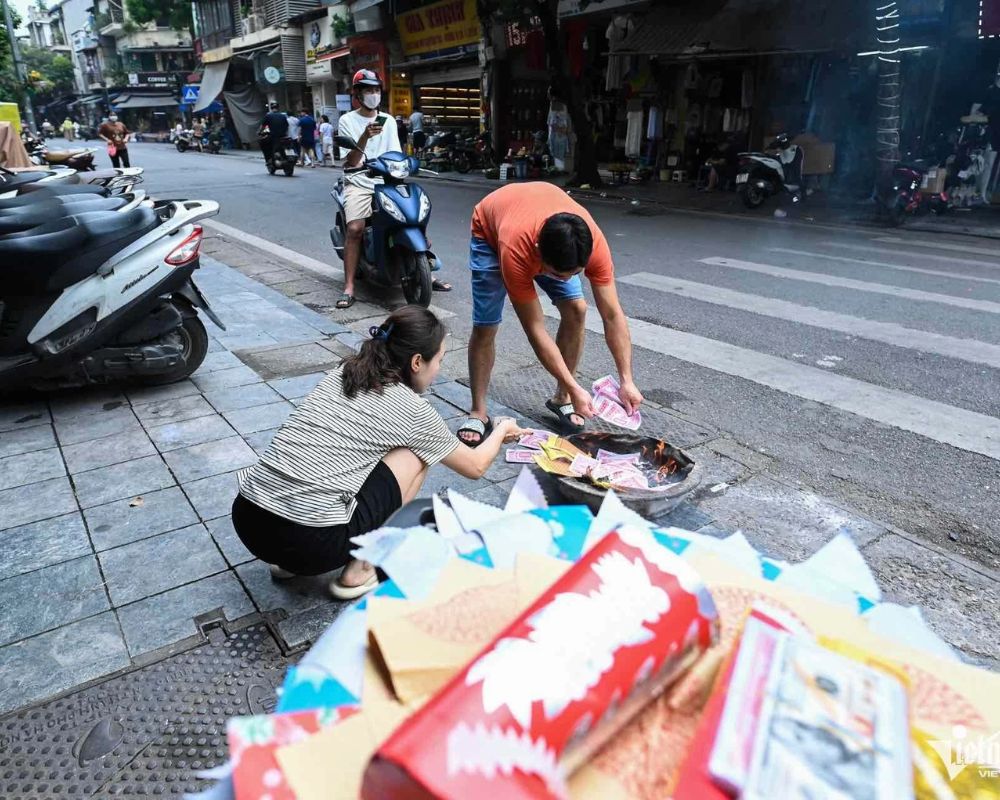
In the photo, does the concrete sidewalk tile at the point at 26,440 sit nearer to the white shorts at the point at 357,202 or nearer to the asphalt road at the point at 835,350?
the asphalt road at the point at 835,350

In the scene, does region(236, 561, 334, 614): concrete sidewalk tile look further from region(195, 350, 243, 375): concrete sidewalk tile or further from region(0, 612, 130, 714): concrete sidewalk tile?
region(195, 350, 243, 375): concrete sidewalk tile

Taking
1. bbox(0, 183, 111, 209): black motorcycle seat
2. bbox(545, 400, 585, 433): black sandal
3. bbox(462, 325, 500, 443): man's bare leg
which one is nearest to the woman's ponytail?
bbox(462, 325, 500, 443): man's bare leg

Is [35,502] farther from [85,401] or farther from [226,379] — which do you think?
[226,379]

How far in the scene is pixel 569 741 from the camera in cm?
75

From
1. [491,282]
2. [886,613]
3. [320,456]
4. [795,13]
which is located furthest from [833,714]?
[795,13]

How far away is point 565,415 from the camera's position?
368 cm

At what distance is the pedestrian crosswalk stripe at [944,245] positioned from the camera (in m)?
8.00

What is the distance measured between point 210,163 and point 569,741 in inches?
1015

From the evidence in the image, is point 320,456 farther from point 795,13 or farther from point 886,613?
point 795,13

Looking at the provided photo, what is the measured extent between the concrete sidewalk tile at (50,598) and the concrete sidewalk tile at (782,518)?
2.26 metres

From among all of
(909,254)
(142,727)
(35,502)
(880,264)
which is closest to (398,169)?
(35,502)

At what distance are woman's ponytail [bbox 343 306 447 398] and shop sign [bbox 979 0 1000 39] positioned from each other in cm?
1062

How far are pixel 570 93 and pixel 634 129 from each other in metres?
2.46

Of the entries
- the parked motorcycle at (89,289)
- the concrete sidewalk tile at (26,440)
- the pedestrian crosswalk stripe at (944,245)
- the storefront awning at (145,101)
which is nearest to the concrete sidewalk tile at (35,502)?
the concrete sidewalk tile at (26,440)
